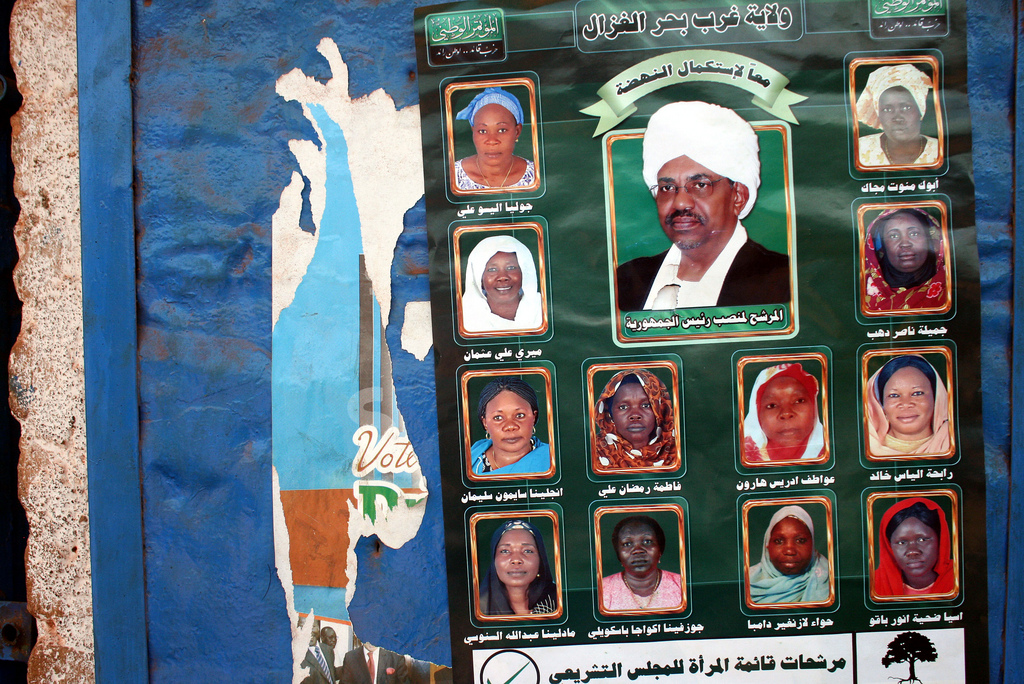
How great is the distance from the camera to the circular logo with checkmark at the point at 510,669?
4.01 feet

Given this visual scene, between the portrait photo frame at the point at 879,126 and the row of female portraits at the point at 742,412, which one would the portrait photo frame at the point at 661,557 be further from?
the portrait photo frame at the point at 879,126

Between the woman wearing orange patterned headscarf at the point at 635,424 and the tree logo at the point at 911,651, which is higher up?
the woman wearing orange patterned headscarf at the point at 635,424

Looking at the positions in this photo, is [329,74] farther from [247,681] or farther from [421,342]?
[247,681]

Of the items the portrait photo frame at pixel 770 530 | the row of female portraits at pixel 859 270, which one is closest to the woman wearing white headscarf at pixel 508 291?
the row of female portraits at pixel 859 270

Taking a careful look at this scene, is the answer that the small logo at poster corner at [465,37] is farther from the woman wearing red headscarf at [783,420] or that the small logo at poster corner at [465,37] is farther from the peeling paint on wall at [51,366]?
the woman wearing red headscarf at [783,420]

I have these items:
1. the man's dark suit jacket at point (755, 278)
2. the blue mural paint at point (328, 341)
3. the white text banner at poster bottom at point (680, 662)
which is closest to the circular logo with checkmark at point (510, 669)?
the white text banner at poster bottom at point (680, 662)

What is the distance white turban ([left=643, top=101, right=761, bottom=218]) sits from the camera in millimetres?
1209

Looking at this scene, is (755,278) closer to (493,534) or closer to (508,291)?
(508,291)

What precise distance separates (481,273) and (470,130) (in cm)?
34

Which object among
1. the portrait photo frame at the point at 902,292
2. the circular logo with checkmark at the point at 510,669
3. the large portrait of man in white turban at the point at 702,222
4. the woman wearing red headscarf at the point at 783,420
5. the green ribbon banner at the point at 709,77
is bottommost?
the circular logo with checkmark at the point at 510,669

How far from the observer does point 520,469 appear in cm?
122

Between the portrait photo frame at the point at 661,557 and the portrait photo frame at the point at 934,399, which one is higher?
the portrait photo frame at the point at 934,399

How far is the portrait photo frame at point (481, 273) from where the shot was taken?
1.21 metres

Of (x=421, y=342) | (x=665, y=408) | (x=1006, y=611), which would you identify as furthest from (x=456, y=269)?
(x=1006, y=611)
